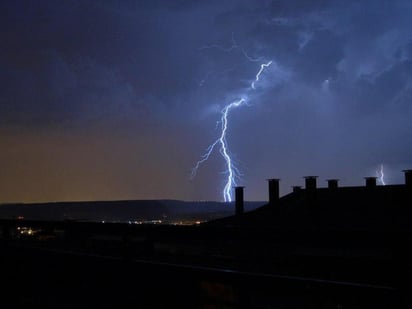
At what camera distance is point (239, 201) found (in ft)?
98.4

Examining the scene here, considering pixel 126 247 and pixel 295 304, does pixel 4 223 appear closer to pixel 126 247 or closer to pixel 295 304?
pixel 126 247

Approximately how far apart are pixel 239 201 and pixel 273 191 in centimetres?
218

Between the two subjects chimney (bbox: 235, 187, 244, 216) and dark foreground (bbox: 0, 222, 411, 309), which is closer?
dark foreground (bbox: 0, 222, 411, 309)

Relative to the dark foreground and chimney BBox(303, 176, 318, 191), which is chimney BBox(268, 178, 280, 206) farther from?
the dark foreground

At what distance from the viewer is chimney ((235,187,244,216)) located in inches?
1162

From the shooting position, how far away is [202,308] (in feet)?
16.0

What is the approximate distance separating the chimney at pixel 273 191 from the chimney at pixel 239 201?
73.3 inches

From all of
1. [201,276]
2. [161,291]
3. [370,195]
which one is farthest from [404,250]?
[370,195]

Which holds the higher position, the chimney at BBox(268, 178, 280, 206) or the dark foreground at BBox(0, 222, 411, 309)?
the chimney at BBox(268, 178, 280, 206)

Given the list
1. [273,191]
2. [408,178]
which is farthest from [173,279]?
[273,191]

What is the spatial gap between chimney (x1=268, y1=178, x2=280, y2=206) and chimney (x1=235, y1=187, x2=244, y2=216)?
1.86 metres

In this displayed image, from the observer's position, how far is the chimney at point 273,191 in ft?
93.6

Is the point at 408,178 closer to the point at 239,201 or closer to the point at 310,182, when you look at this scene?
the point at 310,182

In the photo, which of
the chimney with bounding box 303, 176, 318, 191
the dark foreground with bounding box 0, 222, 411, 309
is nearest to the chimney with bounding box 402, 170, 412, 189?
the chimney with bounding box 303, 176, 318, 191
